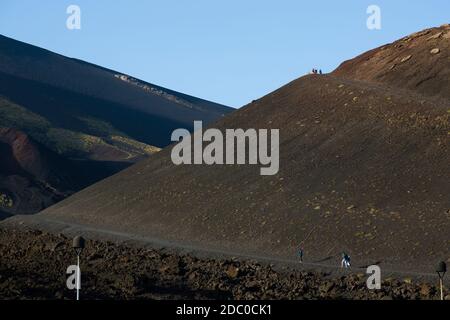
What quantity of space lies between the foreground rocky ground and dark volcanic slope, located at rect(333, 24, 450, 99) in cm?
3532

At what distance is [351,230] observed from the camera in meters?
61.9

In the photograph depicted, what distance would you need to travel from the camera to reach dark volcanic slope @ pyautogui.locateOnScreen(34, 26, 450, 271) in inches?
2403

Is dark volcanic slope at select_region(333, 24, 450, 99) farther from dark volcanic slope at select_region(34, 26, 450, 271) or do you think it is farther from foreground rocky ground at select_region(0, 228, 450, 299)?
foreground rocky ground at select_region(0, 228, 450, 299)

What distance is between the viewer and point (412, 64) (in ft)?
296

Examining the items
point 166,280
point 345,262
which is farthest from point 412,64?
point 166,280

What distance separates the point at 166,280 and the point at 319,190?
2279 centimetres

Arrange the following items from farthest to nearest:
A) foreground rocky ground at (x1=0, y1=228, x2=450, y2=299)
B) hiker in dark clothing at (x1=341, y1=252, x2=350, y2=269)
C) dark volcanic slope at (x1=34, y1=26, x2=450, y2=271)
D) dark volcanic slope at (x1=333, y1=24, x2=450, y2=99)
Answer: dark volcanic slope at (x1=333, y1=24, x2=450, y2=99) < dark volcanic slope at (x1=34, y1=26, x2=450, y2=271) < hiker in dark clothing at (x1=341, y1=252, x2=350, y2=269) < foreground rocky ground at (x1=0, y1=228, x2=450, y2=299)

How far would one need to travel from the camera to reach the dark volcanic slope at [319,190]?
6103 cm

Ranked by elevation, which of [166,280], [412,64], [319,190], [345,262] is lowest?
[166,280]

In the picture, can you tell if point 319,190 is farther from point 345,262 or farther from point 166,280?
point 166,280

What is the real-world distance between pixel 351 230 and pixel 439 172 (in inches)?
367

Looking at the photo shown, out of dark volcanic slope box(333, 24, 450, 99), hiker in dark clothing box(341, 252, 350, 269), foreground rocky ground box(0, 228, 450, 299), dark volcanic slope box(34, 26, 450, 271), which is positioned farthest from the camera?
dark volcanic slope box(333, 24, 450, 99)

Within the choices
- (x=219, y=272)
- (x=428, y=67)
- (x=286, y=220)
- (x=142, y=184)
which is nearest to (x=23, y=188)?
(x=142, y=184)

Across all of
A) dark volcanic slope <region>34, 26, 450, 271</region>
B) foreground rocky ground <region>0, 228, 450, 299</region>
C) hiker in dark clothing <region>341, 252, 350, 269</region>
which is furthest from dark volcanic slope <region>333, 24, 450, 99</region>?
foreground rocky ground <region>0, 228, 450, 299</region>
